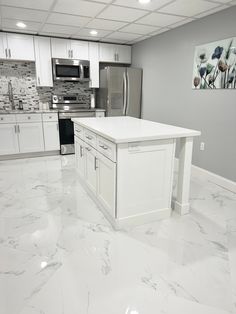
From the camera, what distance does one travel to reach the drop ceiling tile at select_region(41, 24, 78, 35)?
3770 millimetres

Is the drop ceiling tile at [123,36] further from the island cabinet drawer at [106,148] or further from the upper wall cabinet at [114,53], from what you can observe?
the island cabinet drawer at [106,148]

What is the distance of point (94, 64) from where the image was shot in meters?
4.91

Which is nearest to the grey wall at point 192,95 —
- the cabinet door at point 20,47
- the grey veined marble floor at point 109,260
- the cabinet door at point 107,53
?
the cabinet door at point 107,53

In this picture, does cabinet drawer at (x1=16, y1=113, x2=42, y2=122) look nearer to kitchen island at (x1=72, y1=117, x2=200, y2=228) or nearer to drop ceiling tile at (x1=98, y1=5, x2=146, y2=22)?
drop ceiling tile at (x1=98, y1=5, x2=146, y2=22)

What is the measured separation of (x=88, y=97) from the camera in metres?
5.37

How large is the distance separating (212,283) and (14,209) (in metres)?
2.08

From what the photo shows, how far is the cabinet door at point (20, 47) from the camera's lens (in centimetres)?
418

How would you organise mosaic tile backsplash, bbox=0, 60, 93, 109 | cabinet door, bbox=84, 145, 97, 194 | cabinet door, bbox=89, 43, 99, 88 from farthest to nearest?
cabinet door, bbox=89, 43, 99, 88, mosaic tile backsplash, bbox=0, 60, 93, 109, cabinet door, bbox=84, 145, 97, 194

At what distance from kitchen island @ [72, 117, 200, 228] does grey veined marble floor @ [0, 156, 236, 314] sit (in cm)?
15

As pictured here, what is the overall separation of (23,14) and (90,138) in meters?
2.04

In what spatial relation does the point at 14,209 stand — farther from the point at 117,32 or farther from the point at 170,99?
the point at 117,32

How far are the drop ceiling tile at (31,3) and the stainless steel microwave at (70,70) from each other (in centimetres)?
162

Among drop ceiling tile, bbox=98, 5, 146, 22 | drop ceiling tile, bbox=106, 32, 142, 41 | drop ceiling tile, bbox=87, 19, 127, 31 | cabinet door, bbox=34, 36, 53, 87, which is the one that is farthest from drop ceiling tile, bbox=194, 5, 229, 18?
cabinet door, bbox=34, 36, 53, 87

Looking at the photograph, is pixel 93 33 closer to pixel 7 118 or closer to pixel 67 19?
pixel 67 19
